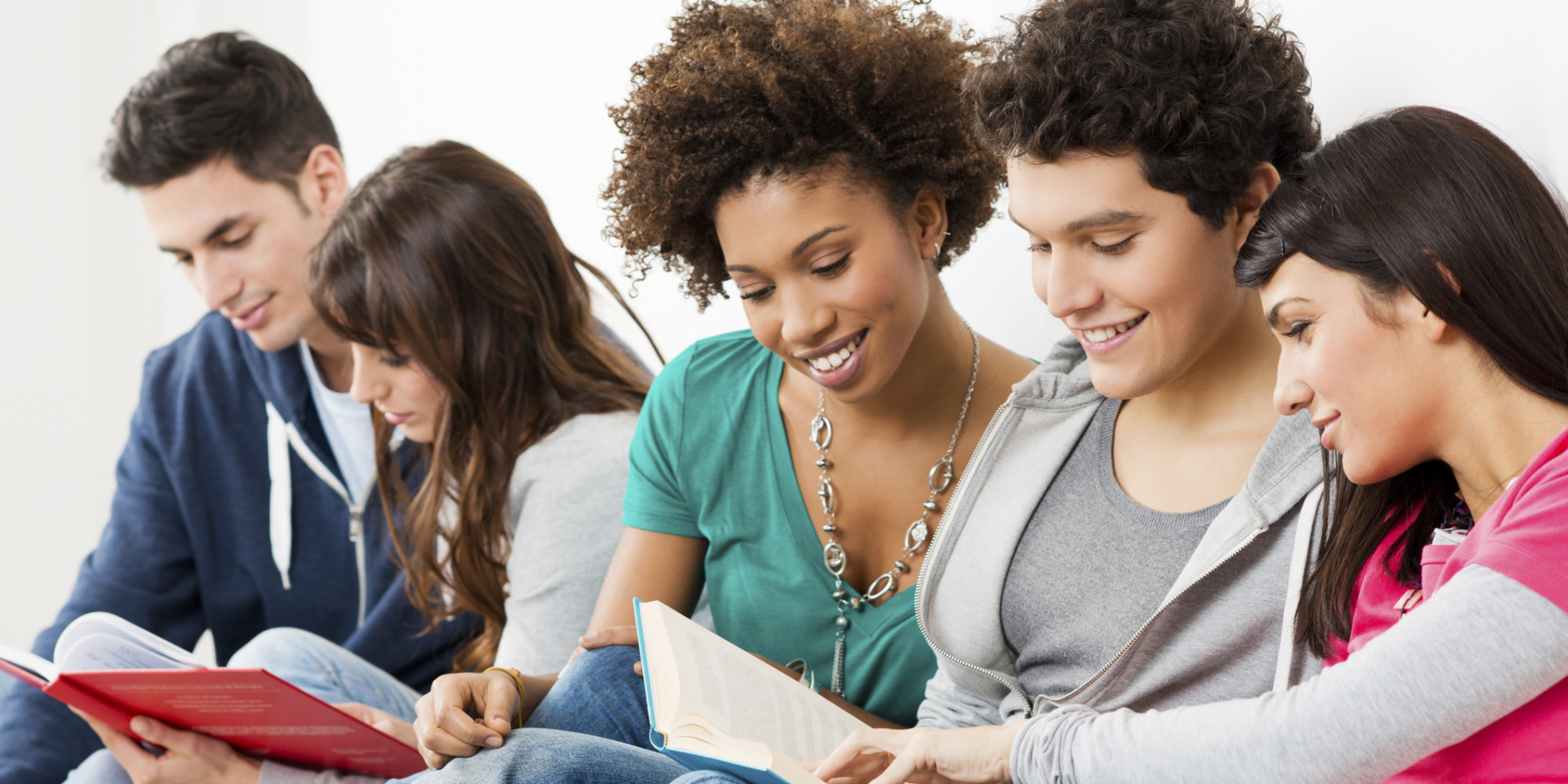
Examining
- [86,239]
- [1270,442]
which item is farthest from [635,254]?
[86,239]

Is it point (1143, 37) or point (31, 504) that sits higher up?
point (1143, 37)

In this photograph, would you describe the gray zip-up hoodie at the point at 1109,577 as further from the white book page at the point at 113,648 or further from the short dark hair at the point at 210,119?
the short dark hair at the point at 210,119

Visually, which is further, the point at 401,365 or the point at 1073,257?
the point at 401,365

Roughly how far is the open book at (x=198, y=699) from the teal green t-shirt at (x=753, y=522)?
15.8 inches

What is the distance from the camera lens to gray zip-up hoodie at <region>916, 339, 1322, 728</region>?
1.04m

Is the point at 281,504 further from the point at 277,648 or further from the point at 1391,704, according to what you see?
the point at 1391,704

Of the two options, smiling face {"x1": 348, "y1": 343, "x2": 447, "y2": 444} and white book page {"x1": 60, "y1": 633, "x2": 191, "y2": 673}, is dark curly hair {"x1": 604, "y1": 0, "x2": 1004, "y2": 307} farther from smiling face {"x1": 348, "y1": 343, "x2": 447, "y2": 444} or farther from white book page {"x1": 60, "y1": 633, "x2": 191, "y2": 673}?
white book page {"x1": 60, "y1": 633, "x2": 191, "y2": 673}

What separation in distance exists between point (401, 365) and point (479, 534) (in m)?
0.26

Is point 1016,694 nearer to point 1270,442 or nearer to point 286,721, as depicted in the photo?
point 1270,442

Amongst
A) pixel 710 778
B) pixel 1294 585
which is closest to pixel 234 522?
pixel 710 778

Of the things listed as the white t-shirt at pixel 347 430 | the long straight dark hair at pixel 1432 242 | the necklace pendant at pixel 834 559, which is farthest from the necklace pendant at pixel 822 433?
the white t-shirt at pixel 347 430

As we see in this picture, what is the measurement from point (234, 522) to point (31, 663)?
68 centimetres

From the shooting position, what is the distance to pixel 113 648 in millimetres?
1392

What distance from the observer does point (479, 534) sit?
1.67 m
